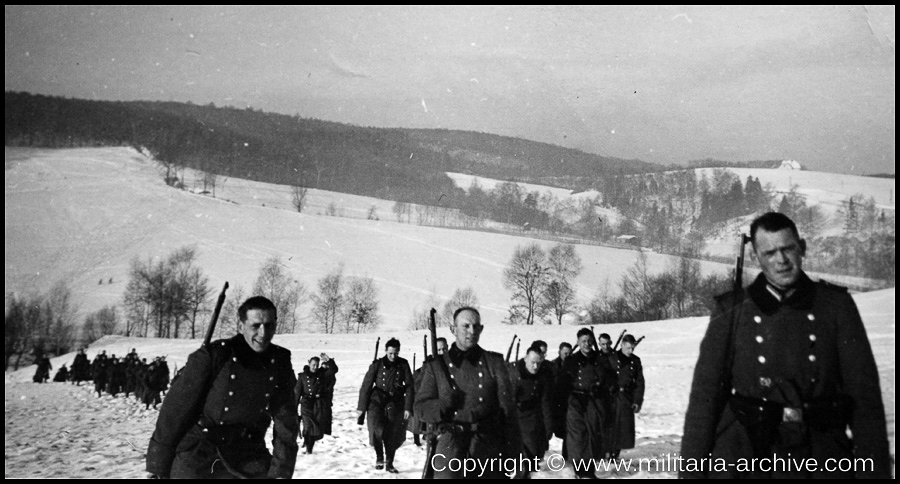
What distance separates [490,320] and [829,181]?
11.8m

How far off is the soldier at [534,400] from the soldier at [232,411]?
4610 millimetres

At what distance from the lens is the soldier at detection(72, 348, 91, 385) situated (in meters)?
21.5

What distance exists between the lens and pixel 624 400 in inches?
339

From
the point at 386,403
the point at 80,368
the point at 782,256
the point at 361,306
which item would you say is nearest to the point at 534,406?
the point at 386,403

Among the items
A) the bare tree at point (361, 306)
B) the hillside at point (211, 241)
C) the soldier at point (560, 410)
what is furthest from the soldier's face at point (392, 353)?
the hillside at point (211, 241)

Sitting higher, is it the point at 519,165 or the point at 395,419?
the point at 519,165

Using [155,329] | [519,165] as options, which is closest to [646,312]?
[519,165]

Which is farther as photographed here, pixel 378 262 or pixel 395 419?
pixel 378 262

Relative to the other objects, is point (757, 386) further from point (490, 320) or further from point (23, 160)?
point (23, 160)

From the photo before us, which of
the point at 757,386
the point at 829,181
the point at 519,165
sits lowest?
the point at 757,386

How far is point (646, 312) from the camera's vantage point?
2236 cm

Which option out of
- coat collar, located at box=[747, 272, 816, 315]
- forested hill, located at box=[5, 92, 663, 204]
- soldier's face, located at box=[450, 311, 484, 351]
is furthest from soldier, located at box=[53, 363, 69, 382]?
coat collar, located at box=[747, 272, 816, 315]

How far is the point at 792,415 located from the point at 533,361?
18.8ft

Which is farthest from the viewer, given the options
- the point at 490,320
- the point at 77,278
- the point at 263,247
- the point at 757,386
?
the point at 263,247
